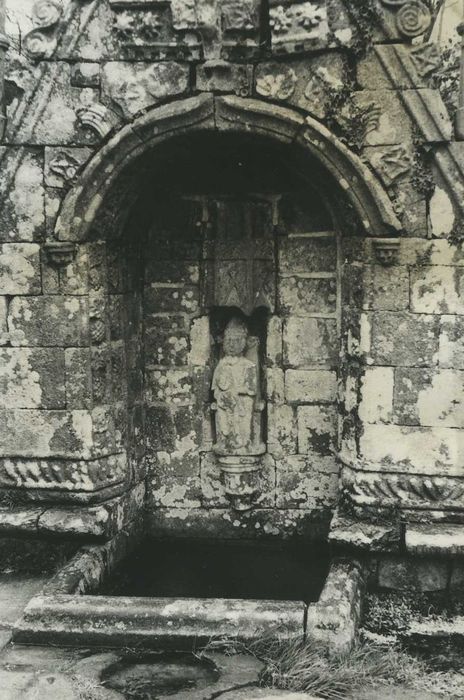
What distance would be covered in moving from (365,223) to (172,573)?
2.84 m

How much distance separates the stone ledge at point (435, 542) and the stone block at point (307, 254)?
6.50 ft

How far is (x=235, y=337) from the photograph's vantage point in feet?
19.7

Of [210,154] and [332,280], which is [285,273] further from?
[210,154]

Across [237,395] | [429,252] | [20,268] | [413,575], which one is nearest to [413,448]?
[413,575]

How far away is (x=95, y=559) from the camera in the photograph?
543 cm

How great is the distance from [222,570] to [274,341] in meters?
1.74

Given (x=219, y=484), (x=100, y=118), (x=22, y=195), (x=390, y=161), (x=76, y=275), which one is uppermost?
(x=100, y=118)

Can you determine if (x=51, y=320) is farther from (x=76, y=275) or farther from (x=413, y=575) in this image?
(x=413, y=575)

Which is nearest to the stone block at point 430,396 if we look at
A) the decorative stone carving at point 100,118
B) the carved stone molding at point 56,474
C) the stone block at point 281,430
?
the stone block at point 281,430

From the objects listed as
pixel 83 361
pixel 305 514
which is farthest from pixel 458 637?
pixel 83 361

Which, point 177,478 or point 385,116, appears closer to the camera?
point 385,116

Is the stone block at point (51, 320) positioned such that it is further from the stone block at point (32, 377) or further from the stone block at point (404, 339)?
the stone block at point (404, 339)

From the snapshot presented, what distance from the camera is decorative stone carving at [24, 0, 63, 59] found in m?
5.16

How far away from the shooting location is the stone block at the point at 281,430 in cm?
610
